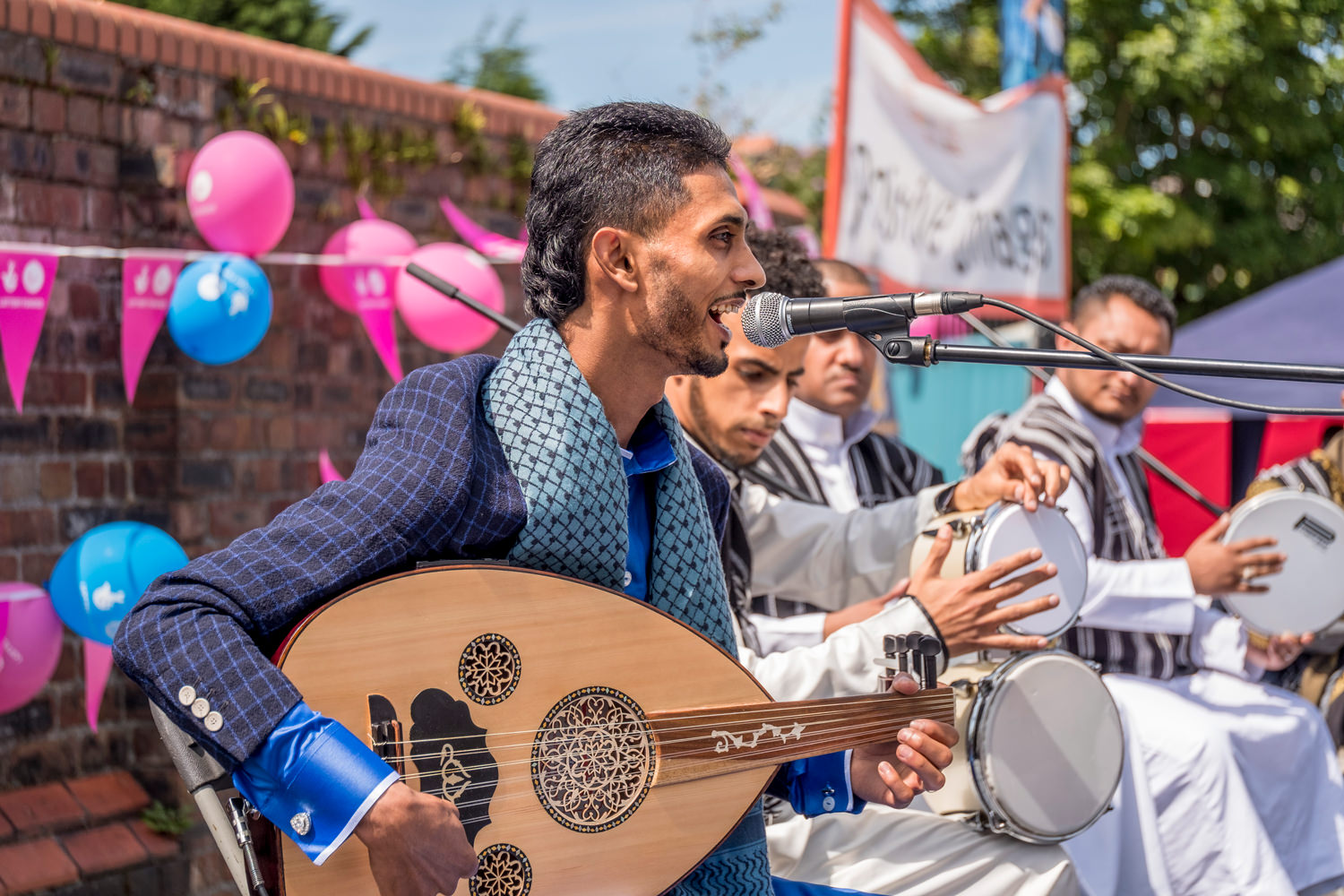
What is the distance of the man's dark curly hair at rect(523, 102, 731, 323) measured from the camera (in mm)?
1978

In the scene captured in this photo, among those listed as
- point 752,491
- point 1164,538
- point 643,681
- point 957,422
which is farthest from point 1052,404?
point 957,422

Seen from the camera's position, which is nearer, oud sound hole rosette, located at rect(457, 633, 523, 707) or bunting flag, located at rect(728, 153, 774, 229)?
oud sound hole rosette, located at rect(457, 633, 523, 707)

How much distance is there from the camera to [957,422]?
909 cm

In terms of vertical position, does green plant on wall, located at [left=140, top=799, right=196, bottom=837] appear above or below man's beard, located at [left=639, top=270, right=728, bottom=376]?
below

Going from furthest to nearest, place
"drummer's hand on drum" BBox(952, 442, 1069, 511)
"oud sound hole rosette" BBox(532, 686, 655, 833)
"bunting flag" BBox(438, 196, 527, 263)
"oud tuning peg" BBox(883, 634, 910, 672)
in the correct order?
"bunting flag" BBox(438, 196, 527, 263)
"drummer's hand on drum" BBox(952, 442, 1069, 511)
"oud tuning peg" BBox(883, 634, 910, 672)
"oud sound hole rosette" BBox(532, 686, 655, 833)

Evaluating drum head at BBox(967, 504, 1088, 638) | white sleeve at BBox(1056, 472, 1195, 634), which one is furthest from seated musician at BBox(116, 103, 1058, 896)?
white sleeve at BBox(1056, 472, 1195, 634)

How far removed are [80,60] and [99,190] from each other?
39cm

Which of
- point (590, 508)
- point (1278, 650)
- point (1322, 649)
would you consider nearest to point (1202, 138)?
point (1322, 649)

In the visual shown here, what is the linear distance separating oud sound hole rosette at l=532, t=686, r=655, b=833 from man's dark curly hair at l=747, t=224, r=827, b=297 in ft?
5.28

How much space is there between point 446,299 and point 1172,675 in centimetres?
258

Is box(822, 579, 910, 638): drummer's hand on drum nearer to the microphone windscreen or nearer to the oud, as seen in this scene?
the oud

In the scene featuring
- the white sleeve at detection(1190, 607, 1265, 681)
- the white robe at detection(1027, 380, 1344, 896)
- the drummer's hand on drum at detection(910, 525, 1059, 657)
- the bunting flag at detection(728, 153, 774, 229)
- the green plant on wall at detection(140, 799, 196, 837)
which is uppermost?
the bunting flag at detection(728, 153, 774, 229)

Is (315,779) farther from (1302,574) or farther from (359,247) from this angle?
(1302,574)

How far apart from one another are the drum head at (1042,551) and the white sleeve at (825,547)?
0.29 m
